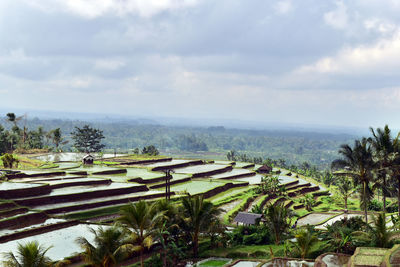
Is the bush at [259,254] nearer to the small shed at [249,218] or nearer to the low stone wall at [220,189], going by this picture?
the small shed at [249,218]

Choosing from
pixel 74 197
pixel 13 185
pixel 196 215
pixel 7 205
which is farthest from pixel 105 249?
pixel 13 185

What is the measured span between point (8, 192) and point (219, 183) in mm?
25128

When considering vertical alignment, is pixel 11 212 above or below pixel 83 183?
below

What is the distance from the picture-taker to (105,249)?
49.5ft

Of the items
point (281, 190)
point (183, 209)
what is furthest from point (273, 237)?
point (281, 190)

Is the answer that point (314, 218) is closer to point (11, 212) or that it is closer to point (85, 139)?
point (11, 212)

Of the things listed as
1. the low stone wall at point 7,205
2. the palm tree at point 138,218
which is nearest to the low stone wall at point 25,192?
the low stone wall at point 7,205

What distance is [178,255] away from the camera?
2116cm

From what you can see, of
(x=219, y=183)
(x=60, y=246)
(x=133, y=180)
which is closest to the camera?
(x=60, y=246)

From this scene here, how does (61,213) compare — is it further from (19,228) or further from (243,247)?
(243,247)

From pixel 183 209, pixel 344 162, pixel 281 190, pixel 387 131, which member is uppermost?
pixel 387 131

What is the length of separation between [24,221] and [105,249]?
11820 millimetres

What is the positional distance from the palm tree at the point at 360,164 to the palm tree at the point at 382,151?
0.55m

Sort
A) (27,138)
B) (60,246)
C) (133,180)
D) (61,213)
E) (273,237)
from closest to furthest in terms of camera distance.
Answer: (60,246) < (273,237) < (61,213) < (133,180) < (27,138)
